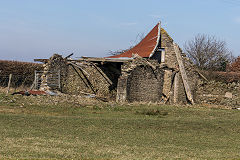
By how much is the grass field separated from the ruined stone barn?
6.79 metres

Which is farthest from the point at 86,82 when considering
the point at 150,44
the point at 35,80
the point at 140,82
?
the point at 150,44

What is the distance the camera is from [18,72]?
3556cm

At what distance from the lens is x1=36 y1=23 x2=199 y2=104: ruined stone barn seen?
29080 millimetres

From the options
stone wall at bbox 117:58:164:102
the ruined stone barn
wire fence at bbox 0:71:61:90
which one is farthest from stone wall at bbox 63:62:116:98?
stone wall at bbox 117:58:164:102

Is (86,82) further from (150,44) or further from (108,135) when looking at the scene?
(108,135)

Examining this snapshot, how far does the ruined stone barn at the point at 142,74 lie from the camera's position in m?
29.1

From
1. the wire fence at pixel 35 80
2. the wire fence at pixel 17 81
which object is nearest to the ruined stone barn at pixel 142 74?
the wire fence at pixel 35 80

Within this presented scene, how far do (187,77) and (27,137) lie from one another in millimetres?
21759

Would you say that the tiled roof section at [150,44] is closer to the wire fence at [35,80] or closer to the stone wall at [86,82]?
the stone wall at [86,82]

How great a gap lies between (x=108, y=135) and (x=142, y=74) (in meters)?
15.5

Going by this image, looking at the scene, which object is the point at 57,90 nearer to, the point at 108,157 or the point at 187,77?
the point at 187,77

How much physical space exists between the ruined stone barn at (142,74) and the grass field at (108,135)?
6786 millimetres

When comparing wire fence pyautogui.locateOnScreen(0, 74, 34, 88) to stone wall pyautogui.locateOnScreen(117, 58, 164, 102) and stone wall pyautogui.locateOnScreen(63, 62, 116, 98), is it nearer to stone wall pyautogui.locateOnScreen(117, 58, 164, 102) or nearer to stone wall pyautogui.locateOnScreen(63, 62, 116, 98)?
stone wall pyautogui.locateOnScreen(63, 62, 116, 98)

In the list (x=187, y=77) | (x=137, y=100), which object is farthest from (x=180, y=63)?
(x=137, y=100)
